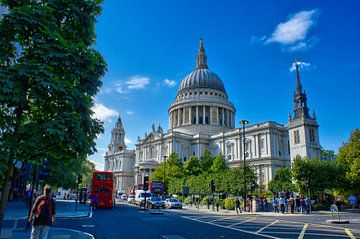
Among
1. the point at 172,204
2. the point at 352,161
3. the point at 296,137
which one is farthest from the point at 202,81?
the point at 352,161

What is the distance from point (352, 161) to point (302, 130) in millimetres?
22126

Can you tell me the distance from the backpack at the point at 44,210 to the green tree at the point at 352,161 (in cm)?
3505

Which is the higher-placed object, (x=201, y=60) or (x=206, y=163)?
(x=201, y=60)

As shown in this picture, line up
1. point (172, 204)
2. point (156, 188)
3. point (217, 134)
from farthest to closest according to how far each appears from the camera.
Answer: point (217, 134) → point (156, 188) → point (172, 204)

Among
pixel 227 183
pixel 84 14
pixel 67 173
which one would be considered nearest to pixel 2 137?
pixel 84 14

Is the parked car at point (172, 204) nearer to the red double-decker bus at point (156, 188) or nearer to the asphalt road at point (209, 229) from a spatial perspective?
the red double-decker bus at point (156, 188)

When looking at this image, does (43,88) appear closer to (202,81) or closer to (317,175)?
(317,175)

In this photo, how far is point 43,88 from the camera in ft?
32.9

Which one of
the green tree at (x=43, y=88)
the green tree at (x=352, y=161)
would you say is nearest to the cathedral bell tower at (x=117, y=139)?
the green tree at (x=352, y=161)

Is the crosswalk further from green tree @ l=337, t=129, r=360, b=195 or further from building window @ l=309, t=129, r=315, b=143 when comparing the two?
building window @ l=309, t=129, r=315, b=143

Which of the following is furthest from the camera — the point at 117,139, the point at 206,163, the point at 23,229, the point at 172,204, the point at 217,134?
the point at 117,139

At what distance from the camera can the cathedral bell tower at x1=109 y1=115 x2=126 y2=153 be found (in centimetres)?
13475

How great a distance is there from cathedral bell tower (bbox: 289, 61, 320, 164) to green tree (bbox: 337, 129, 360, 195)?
17.1 meters

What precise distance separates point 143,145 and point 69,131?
302ft
